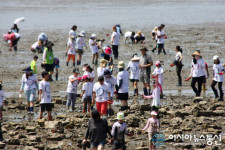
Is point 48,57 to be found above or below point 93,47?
below

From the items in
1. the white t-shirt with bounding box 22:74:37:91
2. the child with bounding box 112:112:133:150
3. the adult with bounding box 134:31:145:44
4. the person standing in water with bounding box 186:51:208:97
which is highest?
the adult with bounding box 134:31:145:44

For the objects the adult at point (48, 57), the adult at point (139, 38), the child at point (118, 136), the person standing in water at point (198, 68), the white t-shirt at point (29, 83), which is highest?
the adult at point (139, 38)

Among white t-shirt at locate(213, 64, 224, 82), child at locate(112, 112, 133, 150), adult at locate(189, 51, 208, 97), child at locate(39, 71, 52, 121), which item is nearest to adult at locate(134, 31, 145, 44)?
adult at locate(189, 51, 208, 97)

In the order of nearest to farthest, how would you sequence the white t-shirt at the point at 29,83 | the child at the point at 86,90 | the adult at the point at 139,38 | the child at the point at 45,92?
1. the child at the point at 45,92
2. the child at the point at 86,90
3. the white t-shirt at the point at 29,83
4. the adult at the point at 139,38

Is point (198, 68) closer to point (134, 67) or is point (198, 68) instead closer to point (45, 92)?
point (134, 67)

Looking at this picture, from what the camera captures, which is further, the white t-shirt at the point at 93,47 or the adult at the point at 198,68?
the white t-shirt at the point at 93,47

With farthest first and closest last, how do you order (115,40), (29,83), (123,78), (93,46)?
(115,40)
(93,46)
(29,83)
(123,78)

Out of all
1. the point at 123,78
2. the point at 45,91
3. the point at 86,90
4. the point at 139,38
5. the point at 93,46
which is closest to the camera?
the point at 45,91

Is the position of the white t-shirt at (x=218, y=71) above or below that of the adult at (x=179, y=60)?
below

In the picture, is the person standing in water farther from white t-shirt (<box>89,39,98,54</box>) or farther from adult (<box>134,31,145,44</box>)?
adult (<box>134,31,145,44</box>)

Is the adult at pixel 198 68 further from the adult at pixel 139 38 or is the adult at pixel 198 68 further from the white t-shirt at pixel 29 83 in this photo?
the adult at pixel 139 38

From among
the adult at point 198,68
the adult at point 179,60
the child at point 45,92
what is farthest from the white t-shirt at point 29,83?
the adult at point 179,60

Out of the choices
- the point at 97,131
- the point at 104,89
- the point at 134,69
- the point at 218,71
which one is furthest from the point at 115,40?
the point at 97,131

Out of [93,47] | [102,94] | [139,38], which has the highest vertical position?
[139,38]
